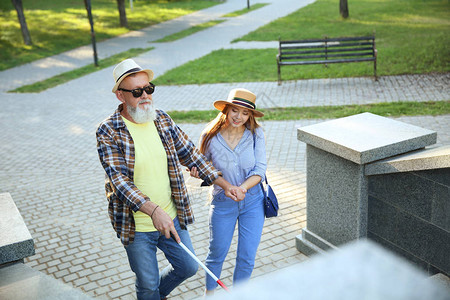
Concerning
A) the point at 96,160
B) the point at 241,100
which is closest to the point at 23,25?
the point at 96,160

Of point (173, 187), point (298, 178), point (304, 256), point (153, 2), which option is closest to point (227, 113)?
point (173, 187)

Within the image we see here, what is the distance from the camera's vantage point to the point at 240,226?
4051 millimetres

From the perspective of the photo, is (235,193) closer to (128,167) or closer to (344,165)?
(128,167)

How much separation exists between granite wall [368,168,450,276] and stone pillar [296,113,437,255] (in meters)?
0.14

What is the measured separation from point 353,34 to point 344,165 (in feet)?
57.2

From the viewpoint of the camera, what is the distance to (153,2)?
136 feet

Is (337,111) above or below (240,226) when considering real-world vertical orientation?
below

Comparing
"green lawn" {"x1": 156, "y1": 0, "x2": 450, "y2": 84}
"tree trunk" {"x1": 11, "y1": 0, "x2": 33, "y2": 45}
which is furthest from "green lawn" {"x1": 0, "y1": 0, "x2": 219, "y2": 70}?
"green lawn" {"x1": 156, "y1": 0, "x2": 450, "y2": 84}

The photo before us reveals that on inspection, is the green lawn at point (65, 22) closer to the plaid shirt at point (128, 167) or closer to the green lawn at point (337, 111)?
the green lawn at point (337, 111)

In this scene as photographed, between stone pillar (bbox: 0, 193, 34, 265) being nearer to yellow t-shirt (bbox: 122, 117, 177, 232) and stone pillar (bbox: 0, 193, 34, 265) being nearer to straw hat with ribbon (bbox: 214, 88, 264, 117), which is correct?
yellow t-shirt (bbox: 122, 117, 177, 232)

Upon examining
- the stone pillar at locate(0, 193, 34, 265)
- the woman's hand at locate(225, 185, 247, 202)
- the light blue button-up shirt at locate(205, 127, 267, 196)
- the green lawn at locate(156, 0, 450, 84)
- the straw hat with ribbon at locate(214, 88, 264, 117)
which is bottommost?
the green lawn at locate(156, 0, 450, 84)

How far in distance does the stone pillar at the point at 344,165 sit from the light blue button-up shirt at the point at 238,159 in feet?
2.22

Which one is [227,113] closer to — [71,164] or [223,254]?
[223,254]

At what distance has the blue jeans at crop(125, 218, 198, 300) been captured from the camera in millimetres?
3609
